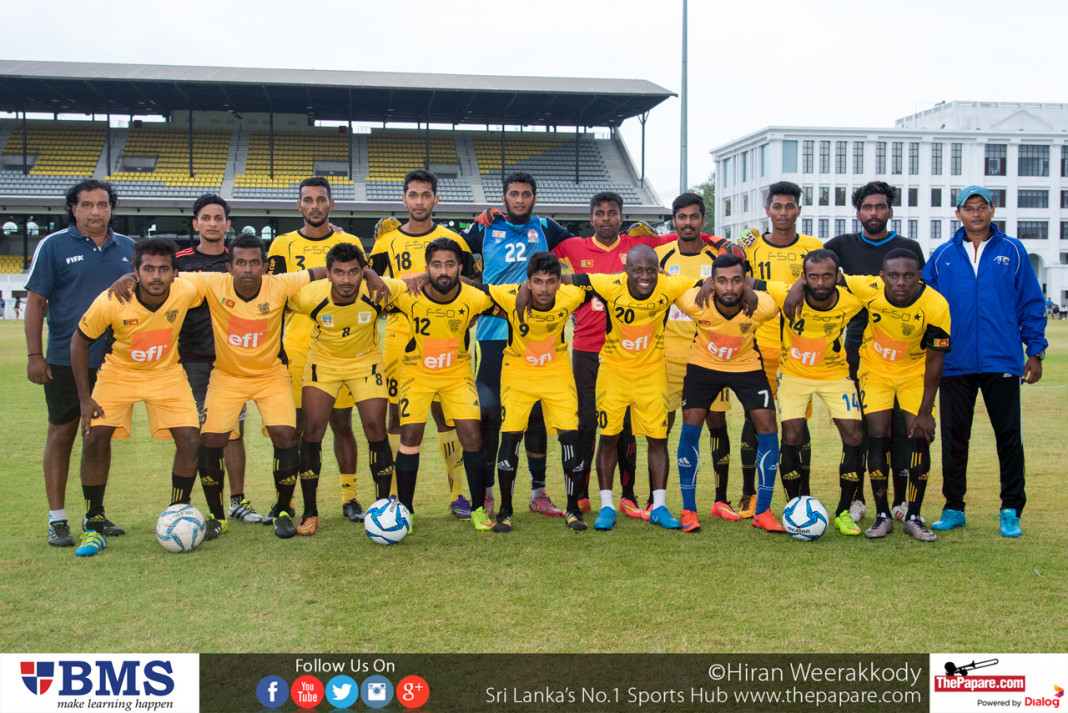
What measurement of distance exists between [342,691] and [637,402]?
308 centimetres

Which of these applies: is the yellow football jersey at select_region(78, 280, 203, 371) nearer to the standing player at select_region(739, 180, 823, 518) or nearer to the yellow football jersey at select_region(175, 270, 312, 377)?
the yellow football jersey at select_region(175, 270, 312, 377)

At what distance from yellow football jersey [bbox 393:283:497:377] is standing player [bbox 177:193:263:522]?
1374 mm

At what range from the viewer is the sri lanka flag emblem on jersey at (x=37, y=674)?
345cm

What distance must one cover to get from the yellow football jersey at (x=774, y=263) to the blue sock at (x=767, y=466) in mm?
839

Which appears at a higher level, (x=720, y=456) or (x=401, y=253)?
(x=401, y=253)

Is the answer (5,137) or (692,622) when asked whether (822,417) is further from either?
(5,137)

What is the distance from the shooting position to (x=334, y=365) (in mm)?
5746

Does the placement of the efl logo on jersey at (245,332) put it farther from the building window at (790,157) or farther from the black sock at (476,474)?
the building window at (790,157)

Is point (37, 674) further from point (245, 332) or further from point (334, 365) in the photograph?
point (334, 365)

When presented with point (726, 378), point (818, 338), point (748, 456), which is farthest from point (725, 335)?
point (748, 456)

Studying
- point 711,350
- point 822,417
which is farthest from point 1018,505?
point 822,417

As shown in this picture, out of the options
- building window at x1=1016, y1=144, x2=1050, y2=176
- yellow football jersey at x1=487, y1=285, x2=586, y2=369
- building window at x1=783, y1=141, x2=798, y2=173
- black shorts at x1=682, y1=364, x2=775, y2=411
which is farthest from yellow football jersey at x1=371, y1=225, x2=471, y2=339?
building window at x1=1016, y1=144, x2=1050, y2=176

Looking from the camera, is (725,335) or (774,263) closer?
(725,335)

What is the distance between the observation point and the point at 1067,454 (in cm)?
820
